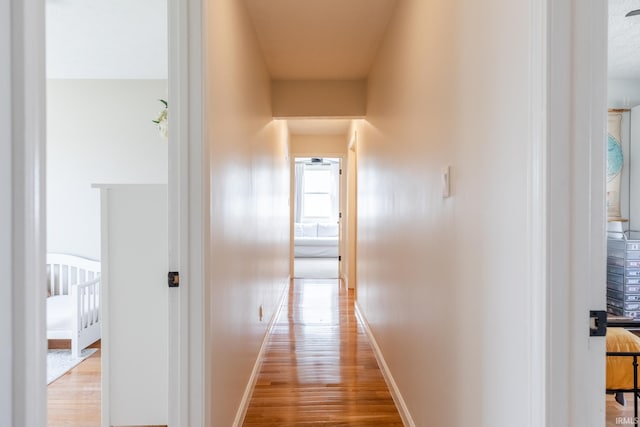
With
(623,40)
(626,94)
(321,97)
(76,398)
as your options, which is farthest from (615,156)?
(76,398)

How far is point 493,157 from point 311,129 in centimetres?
511

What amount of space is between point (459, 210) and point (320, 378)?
1.86 meters

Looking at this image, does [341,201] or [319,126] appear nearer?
[319,126]

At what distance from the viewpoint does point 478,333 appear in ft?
3.79

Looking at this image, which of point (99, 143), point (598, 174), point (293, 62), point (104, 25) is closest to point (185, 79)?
point (598, 174)

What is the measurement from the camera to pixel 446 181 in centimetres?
143

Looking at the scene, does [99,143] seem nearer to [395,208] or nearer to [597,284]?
[395,208]

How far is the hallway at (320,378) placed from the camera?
217cm

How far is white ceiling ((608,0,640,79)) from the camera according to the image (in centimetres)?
229

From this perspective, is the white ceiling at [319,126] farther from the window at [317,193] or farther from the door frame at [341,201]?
the window at [317,193]

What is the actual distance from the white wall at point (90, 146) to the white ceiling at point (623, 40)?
12.3 ft
